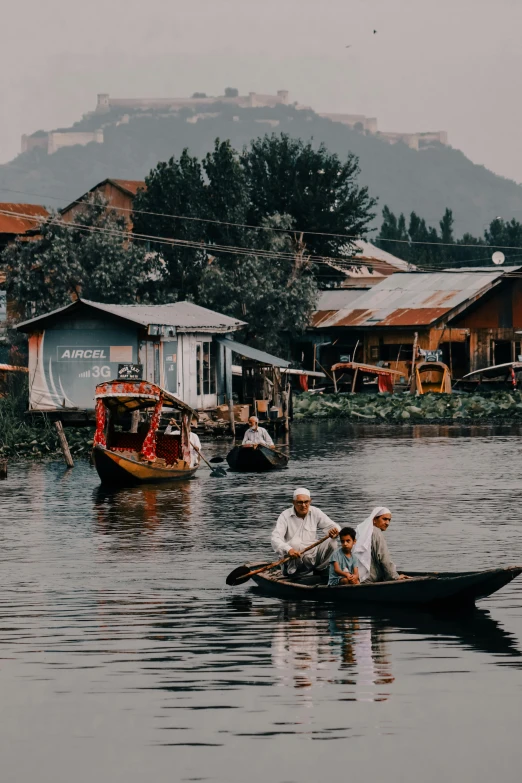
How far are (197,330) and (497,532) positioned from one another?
26.7 metres

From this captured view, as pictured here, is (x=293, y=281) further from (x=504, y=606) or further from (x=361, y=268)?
(x=504, y=606)

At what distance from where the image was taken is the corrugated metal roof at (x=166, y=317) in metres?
47.4

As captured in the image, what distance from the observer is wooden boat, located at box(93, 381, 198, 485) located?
32.8 meters

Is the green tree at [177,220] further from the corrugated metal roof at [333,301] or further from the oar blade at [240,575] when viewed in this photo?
the oar blade at [240,575]

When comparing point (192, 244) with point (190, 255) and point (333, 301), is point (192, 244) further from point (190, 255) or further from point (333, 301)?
point (333, 301)

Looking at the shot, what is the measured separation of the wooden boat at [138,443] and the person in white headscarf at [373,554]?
16.3m

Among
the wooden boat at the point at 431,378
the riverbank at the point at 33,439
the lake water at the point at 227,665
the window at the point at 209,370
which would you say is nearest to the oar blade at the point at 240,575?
the lake water at the point at 227,665

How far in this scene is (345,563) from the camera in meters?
17.0

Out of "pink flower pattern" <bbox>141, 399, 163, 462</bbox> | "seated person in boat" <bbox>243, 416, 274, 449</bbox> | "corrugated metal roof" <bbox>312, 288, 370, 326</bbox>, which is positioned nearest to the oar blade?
"pink flower pattern" <bbox>141, 399, 163, 462</bbox>

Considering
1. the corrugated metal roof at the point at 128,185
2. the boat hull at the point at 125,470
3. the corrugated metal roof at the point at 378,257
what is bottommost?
the boat hull at the point at 125,470

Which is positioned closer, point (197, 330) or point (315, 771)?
point (315, 771)

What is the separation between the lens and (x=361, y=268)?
89000 millimetres

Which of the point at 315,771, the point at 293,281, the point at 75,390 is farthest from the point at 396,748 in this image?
the point at 293,281

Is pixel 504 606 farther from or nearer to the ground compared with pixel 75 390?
nearer to the ground
